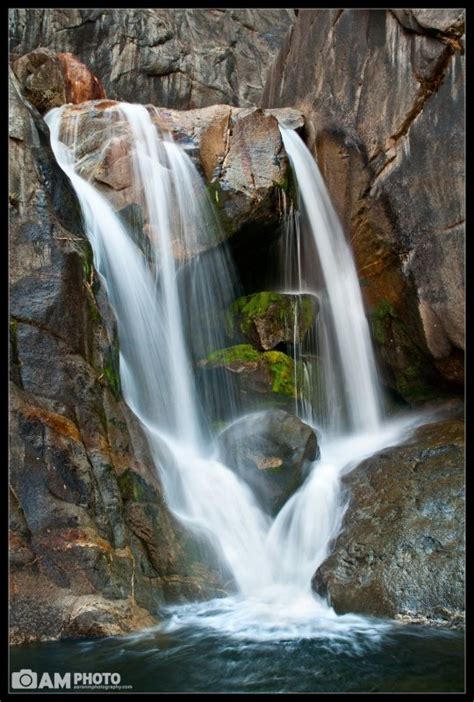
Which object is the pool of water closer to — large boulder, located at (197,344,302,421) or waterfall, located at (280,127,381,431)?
large boulder, located at (197,344,302,421)

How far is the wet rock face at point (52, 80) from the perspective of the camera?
38.8ft

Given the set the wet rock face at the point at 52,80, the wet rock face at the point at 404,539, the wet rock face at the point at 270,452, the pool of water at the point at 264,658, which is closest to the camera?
the pool of water at the point at 264,658

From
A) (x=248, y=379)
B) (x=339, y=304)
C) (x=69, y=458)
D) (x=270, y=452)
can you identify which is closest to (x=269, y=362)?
(x=248, y=379)

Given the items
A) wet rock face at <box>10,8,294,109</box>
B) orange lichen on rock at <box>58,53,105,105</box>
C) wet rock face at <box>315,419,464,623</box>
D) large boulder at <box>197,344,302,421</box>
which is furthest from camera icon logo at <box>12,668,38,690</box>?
wet rock face at <box>10,8,294,109</box>

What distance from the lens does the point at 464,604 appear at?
5.93m

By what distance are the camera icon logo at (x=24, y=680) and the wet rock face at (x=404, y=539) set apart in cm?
299

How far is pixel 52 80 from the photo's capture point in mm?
12203

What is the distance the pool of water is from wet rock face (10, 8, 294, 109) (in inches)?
709

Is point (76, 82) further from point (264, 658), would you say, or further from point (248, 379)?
point (264, 658)

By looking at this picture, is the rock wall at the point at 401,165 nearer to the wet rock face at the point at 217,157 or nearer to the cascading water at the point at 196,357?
the cascading water at the point at 196,357

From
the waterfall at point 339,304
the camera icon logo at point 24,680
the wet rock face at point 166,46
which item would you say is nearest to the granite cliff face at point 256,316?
the waterfall at point 339,304

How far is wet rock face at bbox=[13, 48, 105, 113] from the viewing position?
11.8 metres

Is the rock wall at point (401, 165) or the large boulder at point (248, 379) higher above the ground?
the rock wall at point (401, 165)

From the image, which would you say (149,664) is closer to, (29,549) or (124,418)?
(29,549)
